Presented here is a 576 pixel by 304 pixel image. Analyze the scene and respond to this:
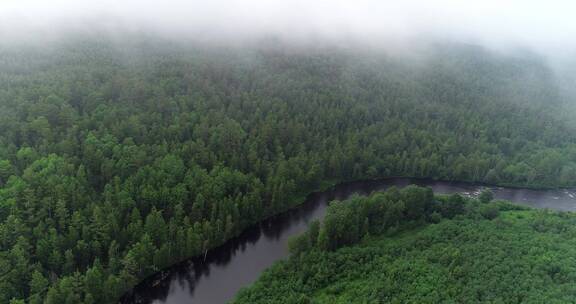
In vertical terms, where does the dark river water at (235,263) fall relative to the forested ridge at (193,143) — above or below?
below

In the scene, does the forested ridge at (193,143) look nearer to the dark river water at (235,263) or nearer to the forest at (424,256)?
the dark river water at (235,263)

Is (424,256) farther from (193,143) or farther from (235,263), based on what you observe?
(193,143)

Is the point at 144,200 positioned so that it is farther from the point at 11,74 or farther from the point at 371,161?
the point at 11,74

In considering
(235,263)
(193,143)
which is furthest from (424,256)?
(193,143)

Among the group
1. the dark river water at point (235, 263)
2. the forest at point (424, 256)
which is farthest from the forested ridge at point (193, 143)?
the forest at point (424, 256)

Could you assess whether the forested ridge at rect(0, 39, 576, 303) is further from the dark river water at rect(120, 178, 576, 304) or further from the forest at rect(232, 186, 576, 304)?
the forest at rect(232, 186, 576, 304)

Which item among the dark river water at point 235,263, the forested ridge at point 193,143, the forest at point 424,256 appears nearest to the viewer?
the forest at point 424,256
